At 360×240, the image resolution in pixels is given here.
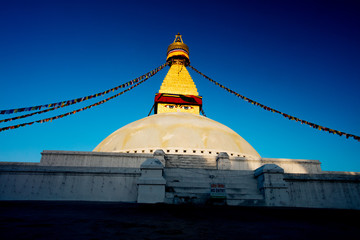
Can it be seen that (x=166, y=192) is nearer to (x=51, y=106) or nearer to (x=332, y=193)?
(x=332, y=193)

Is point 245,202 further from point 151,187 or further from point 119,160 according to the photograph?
point 119,160

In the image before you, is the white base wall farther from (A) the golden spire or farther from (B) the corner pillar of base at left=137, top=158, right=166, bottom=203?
(A) the golden spire

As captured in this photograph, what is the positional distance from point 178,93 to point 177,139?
10.9m

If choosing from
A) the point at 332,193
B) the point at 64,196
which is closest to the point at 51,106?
the point at 64,196

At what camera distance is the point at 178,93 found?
75.2 ft

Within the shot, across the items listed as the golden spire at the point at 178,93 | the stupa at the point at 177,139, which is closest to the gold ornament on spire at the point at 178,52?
the golden spire at the point at 178,93

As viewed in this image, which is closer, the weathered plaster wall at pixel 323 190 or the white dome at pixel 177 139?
the weathered plaster wall at pixel 323 190

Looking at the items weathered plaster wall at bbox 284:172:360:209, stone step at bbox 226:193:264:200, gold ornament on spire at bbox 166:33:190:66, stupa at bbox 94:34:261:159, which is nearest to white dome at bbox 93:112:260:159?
stupa at bbox 94:34:261:159

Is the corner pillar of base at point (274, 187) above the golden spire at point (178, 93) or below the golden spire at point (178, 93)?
below

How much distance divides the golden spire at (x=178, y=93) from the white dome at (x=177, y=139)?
23.1ft

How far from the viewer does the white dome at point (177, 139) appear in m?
12.4

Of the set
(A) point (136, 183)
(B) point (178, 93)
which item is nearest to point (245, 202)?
(A) point (136, 183)

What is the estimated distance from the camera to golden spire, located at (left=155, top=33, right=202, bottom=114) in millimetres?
21984

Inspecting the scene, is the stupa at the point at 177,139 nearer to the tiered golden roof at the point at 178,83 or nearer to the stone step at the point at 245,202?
the stone step at the point at 245,202
